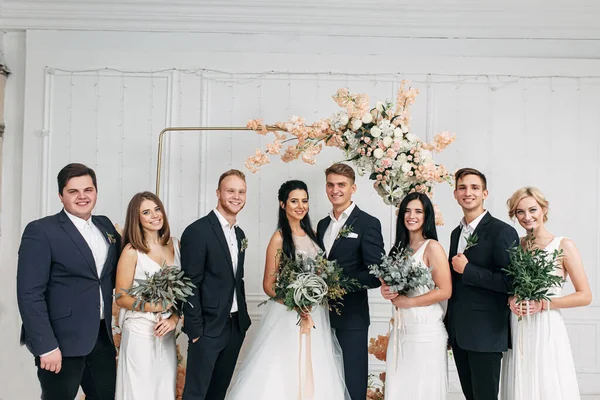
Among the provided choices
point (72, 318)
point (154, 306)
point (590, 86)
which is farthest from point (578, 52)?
point (72, 318)

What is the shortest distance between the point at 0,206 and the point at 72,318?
3.06 meters

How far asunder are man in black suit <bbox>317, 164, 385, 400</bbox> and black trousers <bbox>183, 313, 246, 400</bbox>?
0.82 m

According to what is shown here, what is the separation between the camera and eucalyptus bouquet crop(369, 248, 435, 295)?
3715 millimetres

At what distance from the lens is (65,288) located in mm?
3523

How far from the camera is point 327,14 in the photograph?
5879mm

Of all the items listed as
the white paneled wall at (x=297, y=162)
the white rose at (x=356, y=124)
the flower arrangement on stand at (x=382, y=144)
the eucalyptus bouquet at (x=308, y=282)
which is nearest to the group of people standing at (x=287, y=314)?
the eucalyptus bouquet at (x=308, y=282)

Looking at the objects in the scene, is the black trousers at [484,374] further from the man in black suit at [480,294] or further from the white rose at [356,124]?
the white rose at [356,124]

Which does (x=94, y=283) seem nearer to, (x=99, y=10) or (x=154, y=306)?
(x=154, y=306)

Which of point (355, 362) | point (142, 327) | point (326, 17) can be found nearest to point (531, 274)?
point (355, 362)

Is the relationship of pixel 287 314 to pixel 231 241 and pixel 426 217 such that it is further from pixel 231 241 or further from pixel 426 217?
pixel 426 217

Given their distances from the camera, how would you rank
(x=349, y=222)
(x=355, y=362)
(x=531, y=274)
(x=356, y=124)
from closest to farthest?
(x=531, y=274) < (x=355, y=362) < (x=349, y=222) < (x=356, y=124)

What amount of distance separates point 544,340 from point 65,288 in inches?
132

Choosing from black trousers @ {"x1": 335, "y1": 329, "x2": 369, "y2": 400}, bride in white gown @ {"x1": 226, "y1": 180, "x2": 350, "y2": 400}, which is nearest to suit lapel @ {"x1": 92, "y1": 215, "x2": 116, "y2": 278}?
bride in white gown @ {"x1": 226, "y1": 180, "x2": 350, "y2": 400}

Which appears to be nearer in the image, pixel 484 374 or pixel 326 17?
pixel 484 374
